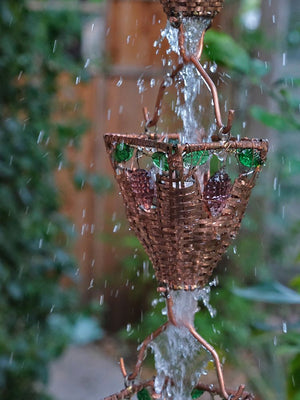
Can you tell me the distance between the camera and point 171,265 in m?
0.87

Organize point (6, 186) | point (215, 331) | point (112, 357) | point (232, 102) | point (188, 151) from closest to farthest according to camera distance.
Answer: point (188, 151), point (6, 186), point (215, 331), point (232, 102), point (112, 357)

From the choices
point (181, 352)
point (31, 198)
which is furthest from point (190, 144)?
point (31, 198)

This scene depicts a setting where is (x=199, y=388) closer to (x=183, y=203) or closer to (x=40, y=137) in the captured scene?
(x=183, y=203)

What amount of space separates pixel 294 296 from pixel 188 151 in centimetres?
71

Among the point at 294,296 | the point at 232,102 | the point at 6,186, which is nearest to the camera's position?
the point at 294,296

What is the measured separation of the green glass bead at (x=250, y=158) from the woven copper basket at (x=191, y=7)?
0.18 meters

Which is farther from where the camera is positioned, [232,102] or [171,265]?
[232,102]

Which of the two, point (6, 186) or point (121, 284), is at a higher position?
point (6, 186)

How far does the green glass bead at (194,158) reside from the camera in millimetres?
786

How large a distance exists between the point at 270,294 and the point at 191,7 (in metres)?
0.74

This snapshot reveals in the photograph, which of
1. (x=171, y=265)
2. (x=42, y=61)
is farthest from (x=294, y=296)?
(x=42, y=61)

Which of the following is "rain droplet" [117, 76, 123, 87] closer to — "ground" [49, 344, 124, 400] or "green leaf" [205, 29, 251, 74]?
"ground" [49, 344, 124, 400]

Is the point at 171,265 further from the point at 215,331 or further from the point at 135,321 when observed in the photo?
the point at 135,321

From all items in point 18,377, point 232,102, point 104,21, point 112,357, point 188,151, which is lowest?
point 112,357
